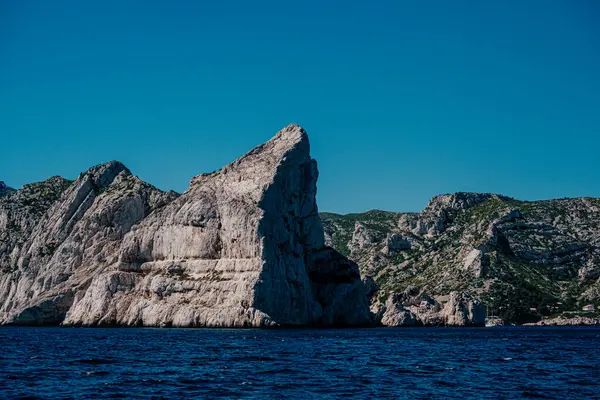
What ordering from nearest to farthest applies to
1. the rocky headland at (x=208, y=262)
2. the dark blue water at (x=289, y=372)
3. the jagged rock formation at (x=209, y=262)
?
1. the dark blue water at (x=289, y=372)
2. the jagged rock formation at (x=209, y=262)
3. the rocky headland at (x=208, y=262)

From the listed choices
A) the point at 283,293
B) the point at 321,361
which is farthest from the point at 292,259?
the point at 321,361

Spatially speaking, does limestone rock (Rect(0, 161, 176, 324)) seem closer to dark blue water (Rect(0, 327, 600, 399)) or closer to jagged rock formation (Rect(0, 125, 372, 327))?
jagged rock formation (Rect(0, 125, 372, 327))

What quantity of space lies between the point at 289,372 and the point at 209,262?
97.6 metres

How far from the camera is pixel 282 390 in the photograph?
4356 cm

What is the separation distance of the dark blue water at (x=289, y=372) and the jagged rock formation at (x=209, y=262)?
5846 centimetres

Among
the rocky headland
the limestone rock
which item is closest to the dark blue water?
the rocky headland

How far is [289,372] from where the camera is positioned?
5334 cm

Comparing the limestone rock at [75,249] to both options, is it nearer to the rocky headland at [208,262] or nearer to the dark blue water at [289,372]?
the rocky headland at [208,262]

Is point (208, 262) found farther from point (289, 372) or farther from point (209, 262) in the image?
point (289, 372)

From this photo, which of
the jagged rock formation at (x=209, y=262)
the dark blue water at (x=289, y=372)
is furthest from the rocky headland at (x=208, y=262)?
the dark blue water at (x=289, y=372)

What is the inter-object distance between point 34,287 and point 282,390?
155261 millimetres

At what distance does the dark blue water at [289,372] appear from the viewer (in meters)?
42.9

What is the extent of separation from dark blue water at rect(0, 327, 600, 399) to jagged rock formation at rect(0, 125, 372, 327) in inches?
2301

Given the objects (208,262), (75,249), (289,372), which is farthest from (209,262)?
(289,372)
